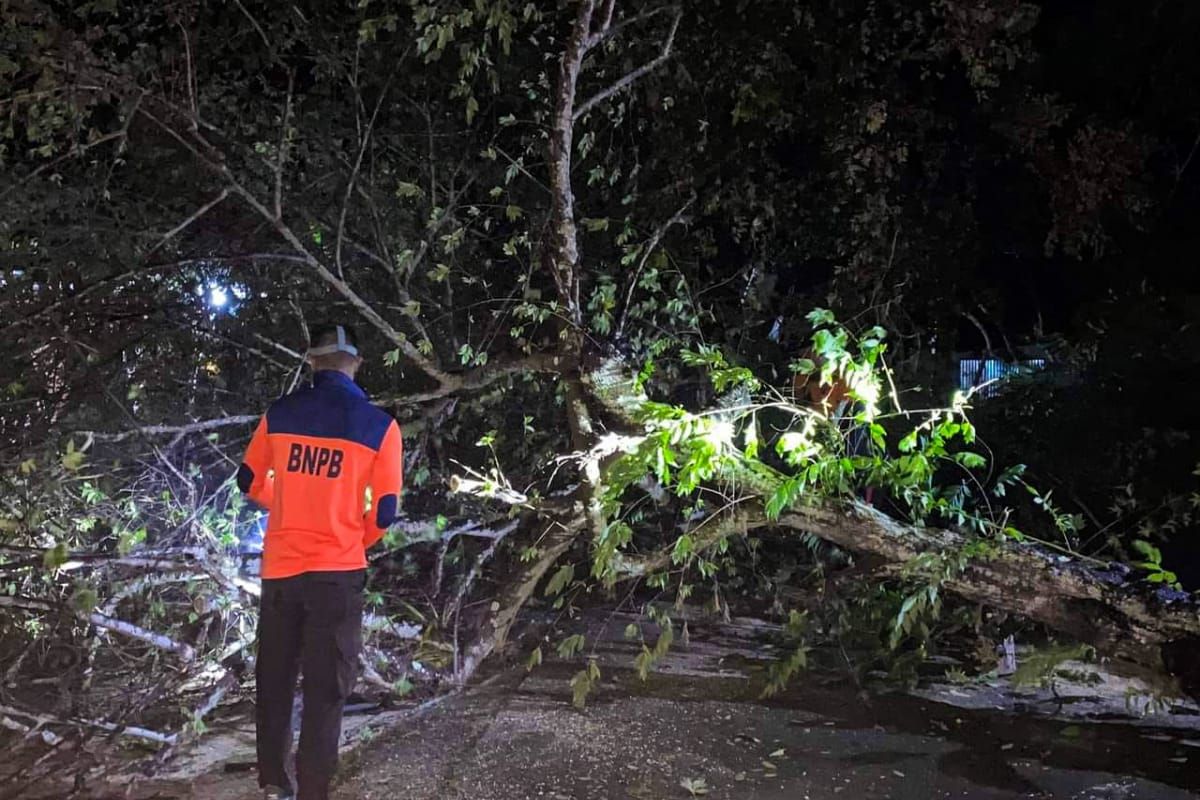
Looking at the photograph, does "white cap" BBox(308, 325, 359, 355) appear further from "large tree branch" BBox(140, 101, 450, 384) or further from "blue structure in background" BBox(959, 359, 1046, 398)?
"blue structure in background" BBox(959, 359, 1046, 398)

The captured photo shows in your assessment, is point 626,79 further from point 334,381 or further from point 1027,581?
point 1027,581

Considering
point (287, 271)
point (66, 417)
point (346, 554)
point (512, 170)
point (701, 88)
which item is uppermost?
point (701, 88)

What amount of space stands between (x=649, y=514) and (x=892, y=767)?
317 centimetres

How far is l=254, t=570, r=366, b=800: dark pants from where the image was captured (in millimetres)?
3057

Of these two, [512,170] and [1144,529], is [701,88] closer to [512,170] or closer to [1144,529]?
[512,170]

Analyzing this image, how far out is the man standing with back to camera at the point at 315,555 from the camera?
3.07 metres

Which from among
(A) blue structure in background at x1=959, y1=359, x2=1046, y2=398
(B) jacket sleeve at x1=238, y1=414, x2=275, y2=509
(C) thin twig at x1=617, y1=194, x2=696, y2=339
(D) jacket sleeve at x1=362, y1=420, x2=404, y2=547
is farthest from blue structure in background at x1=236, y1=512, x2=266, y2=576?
(A) blue structure in background at x1=959, y1=359, x2=1046, y2=398

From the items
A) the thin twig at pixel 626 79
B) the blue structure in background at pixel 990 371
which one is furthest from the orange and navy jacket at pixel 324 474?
the blue structure in background at pixel 990 371

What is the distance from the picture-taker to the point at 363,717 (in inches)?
174

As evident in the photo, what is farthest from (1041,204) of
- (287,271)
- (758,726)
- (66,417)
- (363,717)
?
(66,417)

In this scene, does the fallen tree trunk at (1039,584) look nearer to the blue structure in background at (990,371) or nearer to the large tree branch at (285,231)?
the large tree branch at (285,231)

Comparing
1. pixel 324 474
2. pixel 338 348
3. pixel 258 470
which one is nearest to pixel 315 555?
pixel 324 474

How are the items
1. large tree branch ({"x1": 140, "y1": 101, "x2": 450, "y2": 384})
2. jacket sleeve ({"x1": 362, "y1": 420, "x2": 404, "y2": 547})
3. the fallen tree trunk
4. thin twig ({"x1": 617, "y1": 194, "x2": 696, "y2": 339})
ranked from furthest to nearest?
thin twig ({"x1": 617, "y1": 194, "x2": 696, "y2": 339}), large tree branch ({"x1": 140, "y1": 101, "x2": 450, "y2": 384}), the fallen tree trunk, jacket sleeve ({"x1": 362, "y1": 420, "x2": 404, "y2": 547})

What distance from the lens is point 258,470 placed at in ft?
10.6
